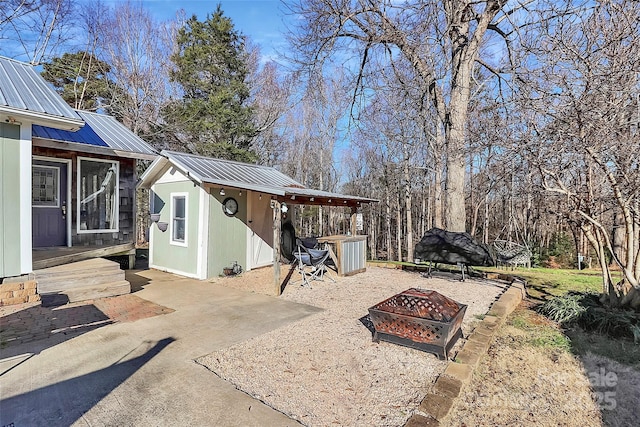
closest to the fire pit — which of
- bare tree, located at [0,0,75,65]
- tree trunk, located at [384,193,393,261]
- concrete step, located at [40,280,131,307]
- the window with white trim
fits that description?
concrete step, located at [40,280,131,307]

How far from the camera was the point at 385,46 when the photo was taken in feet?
30.5

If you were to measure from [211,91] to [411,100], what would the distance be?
32.8 feet

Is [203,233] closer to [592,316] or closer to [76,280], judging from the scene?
[76,280]

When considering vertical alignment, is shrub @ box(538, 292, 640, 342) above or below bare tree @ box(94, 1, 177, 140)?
below

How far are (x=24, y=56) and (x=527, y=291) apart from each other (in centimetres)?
1953

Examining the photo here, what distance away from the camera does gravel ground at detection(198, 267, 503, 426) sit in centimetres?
277

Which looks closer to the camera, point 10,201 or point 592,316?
point 592,316

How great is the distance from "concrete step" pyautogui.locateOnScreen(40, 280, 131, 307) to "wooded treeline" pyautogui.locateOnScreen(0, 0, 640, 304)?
274 inches

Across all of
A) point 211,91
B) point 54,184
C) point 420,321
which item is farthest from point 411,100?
point 54,184

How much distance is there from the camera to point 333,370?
345 centimetres

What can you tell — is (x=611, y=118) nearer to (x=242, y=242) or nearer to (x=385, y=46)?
(x=385, y=46)

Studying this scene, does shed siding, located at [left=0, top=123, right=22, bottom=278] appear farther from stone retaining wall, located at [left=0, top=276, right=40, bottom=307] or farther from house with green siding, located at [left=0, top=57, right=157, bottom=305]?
stone retaining wall, located at [left=0, top=276, right=40, bottom=307]

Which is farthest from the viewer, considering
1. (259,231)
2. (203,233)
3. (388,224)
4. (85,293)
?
(388,224)

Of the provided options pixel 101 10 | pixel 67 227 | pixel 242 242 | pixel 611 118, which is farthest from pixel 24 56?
pixel 611 118
